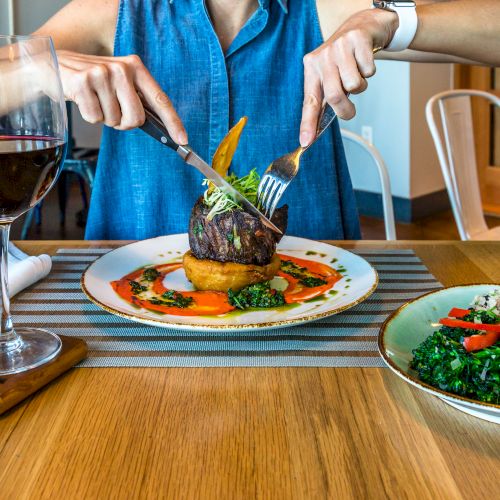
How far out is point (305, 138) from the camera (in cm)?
102

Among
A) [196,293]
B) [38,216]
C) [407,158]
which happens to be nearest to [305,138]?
[196,293]

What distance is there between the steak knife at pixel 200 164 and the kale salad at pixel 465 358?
0.35 meters

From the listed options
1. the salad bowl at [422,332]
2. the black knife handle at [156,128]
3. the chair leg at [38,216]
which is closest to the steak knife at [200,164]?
the black knife handle at [156,128]

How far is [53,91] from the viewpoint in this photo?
672mm

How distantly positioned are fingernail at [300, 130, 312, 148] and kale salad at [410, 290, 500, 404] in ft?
1.33

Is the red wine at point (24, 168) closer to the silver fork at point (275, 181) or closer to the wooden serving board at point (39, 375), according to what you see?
the wooden serving board at point (39, 375)

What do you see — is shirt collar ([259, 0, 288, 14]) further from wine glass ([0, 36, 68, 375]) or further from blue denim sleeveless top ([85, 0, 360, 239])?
wine glass ([0, 36, 68, 375])

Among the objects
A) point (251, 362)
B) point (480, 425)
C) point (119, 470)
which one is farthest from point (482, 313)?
point (119, 470)

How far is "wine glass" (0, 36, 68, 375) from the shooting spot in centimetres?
65

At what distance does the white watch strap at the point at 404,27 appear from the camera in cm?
126

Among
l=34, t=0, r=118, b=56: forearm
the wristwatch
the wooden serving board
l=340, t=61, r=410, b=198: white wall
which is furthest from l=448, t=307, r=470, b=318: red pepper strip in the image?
l=340, t=61, r=410, b=198: white wall

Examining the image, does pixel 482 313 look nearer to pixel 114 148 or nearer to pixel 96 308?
pixel 96 308

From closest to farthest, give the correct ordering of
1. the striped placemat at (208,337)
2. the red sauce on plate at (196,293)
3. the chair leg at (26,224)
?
1. the striped placemat at (208,337)
2. the red sauce on plate at (196,293)
3. the chair leg at (26,224)

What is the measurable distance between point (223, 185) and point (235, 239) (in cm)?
8
